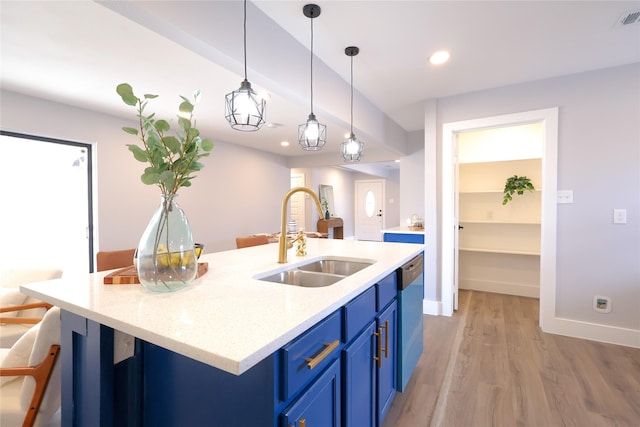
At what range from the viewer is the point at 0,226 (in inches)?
116

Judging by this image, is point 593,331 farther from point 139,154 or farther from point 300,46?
point 139,154

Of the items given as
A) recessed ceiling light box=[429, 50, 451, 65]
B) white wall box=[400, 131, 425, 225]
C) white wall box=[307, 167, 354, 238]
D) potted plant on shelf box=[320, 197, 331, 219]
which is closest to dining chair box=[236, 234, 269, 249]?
recessed ceiling light box=[429, 50, 451, 65]

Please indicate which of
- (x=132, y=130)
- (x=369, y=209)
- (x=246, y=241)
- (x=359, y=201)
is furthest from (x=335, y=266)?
(x=359, y=201)

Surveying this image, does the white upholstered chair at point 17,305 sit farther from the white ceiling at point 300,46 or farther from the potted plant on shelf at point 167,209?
the white ceiling at point 300,46

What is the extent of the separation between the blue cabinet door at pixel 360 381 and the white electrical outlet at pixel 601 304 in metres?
2.59

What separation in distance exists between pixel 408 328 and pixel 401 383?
32 cm

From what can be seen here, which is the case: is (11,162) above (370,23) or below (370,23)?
below

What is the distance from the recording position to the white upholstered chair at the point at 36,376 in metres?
1.18

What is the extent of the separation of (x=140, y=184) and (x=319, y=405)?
3929 mm

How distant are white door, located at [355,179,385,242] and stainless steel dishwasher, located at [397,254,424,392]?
25.9 feet

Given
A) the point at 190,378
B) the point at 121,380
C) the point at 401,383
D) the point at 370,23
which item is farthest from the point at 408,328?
the point at 370,23

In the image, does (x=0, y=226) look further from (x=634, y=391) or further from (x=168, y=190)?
(x=634, y=391)

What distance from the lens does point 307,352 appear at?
874 mm

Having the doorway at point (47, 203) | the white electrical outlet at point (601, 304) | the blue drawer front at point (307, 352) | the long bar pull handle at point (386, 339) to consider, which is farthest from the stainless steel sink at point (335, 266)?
the doorway at point (47, 203)
